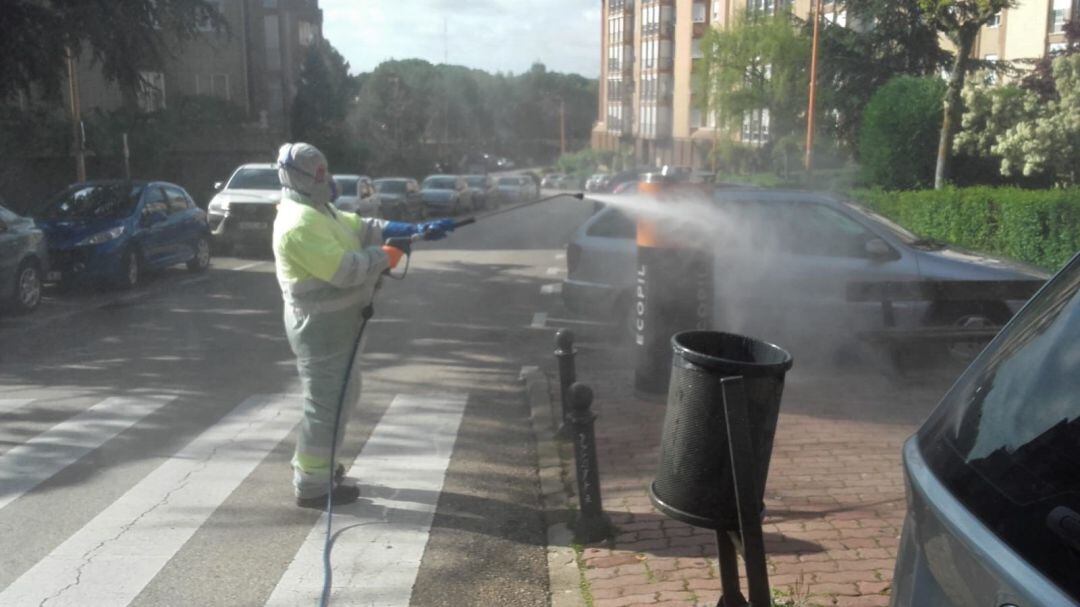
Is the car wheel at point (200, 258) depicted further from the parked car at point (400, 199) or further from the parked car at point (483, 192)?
the parked car at point (483, 192)

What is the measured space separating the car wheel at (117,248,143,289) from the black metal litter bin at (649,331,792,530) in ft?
44.0

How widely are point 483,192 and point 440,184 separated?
3613mm

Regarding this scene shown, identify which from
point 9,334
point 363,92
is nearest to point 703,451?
point 9,334

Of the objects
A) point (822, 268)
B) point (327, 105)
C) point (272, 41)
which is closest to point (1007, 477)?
point (822, 268)

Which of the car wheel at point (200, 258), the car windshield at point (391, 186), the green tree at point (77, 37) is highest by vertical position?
the green tree at point (77, 37)

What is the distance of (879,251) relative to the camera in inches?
382

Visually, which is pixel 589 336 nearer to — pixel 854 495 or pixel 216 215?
pixel 854 495

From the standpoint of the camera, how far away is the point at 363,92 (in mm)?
62469

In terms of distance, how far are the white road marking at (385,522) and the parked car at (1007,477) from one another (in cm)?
311

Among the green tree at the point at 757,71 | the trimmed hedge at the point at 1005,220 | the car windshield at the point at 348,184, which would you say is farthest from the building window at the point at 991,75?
the car windshield at the point at 348,184

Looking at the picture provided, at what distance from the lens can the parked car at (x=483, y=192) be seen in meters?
41.3

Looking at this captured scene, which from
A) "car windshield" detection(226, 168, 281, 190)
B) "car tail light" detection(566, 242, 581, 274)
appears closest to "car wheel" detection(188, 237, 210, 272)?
"car windshield" detection(226, 168, 281, 190)

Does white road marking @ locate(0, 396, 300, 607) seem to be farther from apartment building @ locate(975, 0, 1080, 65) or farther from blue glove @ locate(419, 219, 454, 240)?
apartment building @ locate(975, 0, 1080, 65)

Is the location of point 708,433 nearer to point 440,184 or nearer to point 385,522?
point 385,522
